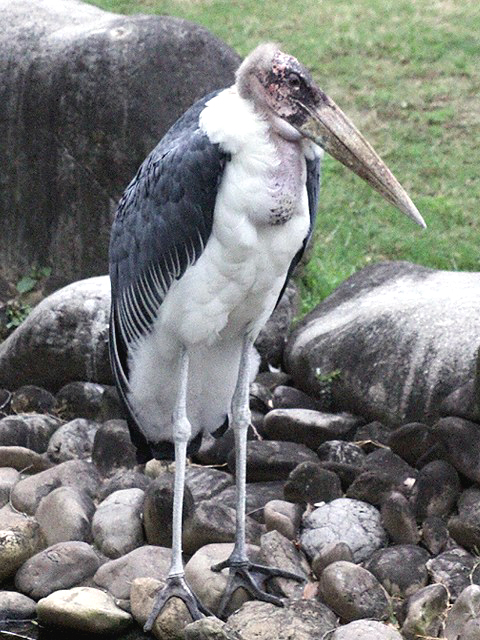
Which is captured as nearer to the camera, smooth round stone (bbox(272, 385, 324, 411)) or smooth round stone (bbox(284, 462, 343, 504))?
smooth round stone (bbox(284, 462, 343, 504))

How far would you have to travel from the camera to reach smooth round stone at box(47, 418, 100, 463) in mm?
5621

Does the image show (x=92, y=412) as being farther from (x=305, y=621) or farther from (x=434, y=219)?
(x=434, y=219)

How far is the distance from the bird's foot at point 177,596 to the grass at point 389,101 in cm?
279

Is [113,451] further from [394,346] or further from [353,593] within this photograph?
[353,593]

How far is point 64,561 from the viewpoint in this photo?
184 inches

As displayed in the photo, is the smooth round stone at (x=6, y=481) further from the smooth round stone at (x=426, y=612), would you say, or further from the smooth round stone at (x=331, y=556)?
the smooth round stone at (x=426, y=612)

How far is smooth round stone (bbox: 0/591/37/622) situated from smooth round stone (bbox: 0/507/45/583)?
0.17 m

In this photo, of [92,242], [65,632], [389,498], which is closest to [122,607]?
[65,632]

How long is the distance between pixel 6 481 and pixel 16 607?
2.95 feet

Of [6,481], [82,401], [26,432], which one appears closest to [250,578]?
[6,481]

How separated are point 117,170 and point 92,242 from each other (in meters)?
0.40

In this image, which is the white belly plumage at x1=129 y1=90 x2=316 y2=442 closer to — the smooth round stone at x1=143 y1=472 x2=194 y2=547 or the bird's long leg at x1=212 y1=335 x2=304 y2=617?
the bird's long leg at x1=212 y1=335 x2=304 y2=617

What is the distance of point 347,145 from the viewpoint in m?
4.00

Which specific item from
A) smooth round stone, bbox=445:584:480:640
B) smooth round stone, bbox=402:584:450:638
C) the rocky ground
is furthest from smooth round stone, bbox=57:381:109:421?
smooth round stone, bbox=445:584:480:640
